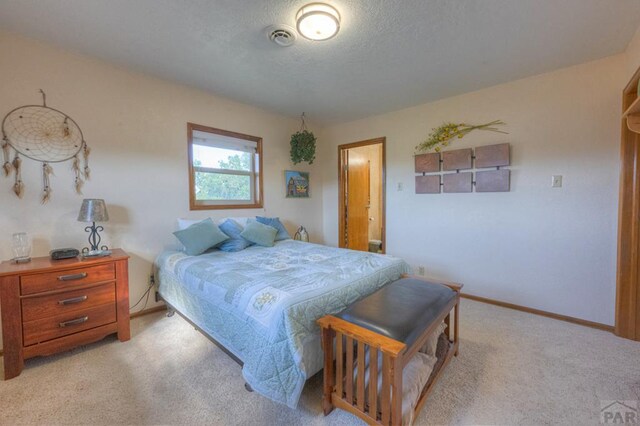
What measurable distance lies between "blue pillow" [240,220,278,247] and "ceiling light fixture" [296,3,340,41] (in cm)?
194

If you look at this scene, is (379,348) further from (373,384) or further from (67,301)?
(67,301)

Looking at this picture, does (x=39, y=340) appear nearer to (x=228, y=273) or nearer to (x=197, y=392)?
(x=197, y=392)

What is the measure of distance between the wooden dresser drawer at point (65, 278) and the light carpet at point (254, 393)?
0.55m

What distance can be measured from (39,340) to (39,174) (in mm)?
1285

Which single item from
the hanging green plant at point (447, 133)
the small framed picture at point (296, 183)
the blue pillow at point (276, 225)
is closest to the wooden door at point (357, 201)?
the small framed picture at point (296, 183)

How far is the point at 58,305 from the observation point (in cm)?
190

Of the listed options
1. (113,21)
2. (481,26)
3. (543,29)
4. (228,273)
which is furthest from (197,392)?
Result: (543,29)

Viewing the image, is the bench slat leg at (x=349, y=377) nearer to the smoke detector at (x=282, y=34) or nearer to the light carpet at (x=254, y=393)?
the light carpet at (x=254, y=393)

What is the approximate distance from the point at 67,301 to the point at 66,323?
0.16 meters

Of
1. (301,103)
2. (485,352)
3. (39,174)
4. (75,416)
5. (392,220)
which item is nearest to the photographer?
(75,416)

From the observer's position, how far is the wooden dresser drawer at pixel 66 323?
1.81m

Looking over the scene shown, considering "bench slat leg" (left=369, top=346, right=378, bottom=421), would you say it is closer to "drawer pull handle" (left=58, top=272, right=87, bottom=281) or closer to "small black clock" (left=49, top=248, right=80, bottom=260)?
"drawer pull handle" (left=58, top=272, right=87, bottom=281)

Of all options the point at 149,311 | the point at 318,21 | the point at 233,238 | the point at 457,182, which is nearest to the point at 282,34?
the point at 318,21

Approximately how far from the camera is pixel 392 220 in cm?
377
